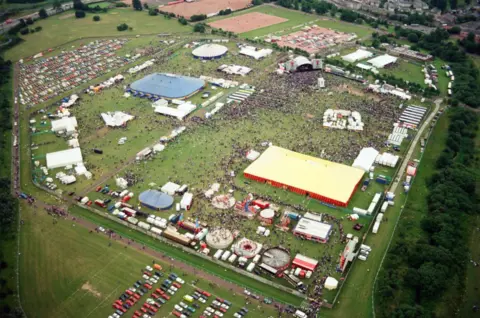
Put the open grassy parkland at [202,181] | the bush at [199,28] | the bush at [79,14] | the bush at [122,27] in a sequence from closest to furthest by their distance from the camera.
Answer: the open grassy parkland at [202,181]
the bush at [199,28]
the bush at [122,27]
the bush at [79,14]

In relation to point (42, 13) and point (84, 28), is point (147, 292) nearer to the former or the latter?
point (84, 28)

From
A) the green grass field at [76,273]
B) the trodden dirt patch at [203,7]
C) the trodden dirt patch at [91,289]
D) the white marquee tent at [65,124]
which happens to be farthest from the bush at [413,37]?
the trodden dirt patch at [91,289]

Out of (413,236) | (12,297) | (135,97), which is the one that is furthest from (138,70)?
(413,236)

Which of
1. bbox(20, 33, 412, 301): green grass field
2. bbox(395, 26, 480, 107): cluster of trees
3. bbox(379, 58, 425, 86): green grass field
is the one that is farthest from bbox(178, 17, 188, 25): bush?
bbox(379, 58, 425, 86): green grass field

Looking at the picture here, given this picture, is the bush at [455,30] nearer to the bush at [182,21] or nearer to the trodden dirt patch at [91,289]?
the bush at [182,21]

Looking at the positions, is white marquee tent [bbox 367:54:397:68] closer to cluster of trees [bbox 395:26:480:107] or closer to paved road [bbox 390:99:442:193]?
cluster of trees [bbox 395:26:480:107]

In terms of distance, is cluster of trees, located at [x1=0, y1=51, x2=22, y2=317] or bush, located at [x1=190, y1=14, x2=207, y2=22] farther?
bush, located at [x1=190, y1=14, x2=207, y2=22]
